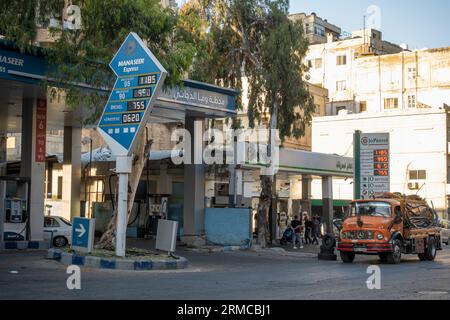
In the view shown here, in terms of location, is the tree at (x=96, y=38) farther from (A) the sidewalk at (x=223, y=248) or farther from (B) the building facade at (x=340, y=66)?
(B) the building facade at (x=340, y=66)

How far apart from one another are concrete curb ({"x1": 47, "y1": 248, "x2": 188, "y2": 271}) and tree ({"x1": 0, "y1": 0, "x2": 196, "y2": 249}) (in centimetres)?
212

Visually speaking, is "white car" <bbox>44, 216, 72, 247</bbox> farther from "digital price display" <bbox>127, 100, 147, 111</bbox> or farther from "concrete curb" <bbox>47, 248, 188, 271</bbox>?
"digital price display" <bbox>127, 100, 147, 111</bbox>

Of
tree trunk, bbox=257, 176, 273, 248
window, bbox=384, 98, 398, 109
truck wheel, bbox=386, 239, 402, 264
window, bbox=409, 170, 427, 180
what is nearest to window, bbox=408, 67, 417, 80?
window, bbox=384, 98, 398, 109

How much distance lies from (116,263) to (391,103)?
2334 inches

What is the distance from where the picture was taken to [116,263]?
1909 centimetres

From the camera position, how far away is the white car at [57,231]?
→ 28.5 metres

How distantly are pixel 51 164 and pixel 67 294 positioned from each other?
28.0 m

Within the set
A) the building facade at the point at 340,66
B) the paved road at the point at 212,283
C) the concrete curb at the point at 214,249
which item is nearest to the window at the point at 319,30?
the building facade at the point at 340,66

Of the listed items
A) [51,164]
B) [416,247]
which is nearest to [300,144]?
[51,164]

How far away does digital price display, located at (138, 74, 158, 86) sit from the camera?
19.3 m

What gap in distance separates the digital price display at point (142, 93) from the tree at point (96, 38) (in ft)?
5.30

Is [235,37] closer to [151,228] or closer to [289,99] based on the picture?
[289,99]

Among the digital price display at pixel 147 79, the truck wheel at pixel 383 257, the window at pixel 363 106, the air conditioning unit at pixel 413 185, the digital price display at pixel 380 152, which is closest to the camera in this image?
the digital price display at pixel 147 79

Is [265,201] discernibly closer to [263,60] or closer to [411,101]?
[263,60]
